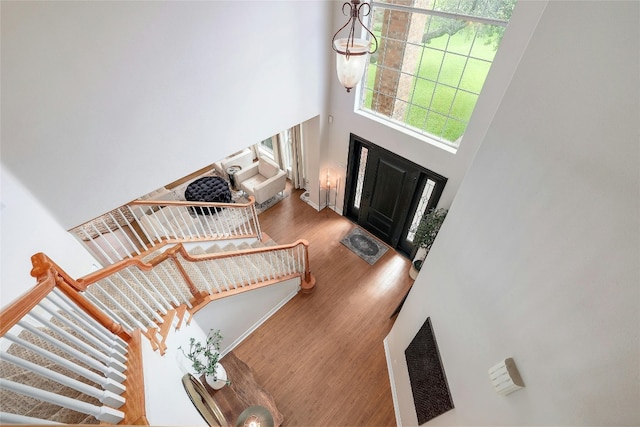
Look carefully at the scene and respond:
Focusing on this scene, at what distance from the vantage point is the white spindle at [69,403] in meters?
0.94

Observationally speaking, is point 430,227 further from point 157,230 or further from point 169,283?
point 157,230

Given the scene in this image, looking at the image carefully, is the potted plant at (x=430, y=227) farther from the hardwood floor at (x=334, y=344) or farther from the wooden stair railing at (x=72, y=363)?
the wooden stair railing at (x=72, y=363)

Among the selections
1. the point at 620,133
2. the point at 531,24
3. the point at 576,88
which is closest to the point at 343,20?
the point at 531,24

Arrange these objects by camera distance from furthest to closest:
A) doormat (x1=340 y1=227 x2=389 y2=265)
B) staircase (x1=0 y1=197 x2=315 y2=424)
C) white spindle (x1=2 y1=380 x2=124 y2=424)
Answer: doormat (x1=340 y1=227 x2=389 y2=265) → staircase (x1=0 y1=197 x2=315 y2=424) → white spindle (x1=2 y1=380 x2=124 y2=424)

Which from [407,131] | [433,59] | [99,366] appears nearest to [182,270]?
[99,366]

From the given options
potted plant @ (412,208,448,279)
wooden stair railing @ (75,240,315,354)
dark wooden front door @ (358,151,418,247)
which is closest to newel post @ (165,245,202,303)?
wooden stair railing @ (75,240,315,354)

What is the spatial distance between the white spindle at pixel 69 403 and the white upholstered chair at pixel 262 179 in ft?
15.3

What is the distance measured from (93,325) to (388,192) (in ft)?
13.7

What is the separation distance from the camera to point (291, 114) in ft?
13.8

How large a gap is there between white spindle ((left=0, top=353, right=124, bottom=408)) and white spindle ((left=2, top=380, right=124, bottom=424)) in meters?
0.05

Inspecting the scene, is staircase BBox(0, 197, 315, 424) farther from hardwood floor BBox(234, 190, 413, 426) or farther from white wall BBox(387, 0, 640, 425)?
white wall BBox(387, 0, 640, 425)

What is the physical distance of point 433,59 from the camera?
3363 millimetres

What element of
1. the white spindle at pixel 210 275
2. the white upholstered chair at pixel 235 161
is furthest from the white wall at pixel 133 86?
the white upholstered chair at pixel 235 161

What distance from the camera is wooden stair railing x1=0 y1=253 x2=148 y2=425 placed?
1124mm
